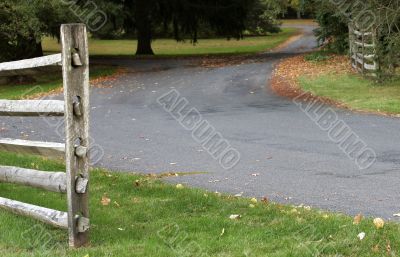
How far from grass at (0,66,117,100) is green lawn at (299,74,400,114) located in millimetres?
8917

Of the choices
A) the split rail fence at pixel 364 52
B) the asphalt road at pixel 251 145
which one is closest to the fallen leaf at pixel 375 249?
the asphalt road at pixel 251 145

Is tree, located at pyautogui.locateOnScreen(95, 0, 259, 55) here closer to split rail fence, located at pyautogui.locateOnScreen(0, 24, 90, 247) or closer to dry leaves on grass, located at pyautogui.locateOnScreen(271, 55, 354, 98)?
dry leaves on grass, located at pyautogui.locateOnScreen(271, 55, 354, 98)

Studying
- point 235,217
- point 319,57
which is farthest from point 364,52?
point 235,217

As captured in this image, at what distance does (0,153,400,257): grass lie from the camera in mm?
4938

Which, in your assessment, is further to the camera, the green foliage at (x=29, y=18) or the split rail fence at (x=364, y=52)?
the green foliage at (x=29, y=18)

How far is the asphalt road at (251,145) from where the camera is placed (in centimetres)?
746

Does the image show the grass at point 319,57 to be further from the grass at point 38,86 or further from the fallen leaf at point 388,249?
the fallen leaf at point 388,249

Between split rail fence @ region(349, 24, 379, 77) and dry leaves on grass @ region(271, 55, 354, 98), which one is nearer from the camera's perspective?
dry leaves on grass @ region(271, 55, 354, 98)

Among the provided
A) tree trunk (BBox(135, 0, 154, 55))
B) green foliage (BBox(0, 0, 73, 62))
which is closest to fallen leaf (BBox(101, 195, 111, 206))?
green foliage (BBox(0, 0, 73, 62))

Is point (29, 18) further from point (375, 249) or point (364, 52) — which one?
point (375, 249)

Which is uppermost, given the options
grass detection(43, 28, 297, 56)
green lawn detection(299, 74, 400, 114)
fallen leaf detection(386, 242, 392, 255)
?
fallen leaf detection(386, 242, 392, 255)

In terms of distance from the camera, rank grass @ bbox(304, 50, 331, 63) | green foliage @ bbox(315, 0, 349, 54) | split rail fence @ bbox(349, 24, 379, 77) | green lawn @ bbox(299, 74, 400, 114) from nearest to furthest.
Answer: green lawn @ bbox(299, 74, 400, 114) → split rail fence @ bbox(349, 24, 379, 77) → grass @ bbox(304, 50, 331, 63) → green foliage @ bbox(315, 0, 349, 54)

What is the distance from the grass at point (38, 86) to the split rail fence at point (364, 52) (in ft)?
32.4

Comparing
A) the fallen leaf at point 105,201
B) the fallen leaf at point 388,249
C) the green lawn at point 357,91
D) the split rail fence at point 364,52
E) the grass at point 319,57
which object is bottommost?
the grass at point 319,57
